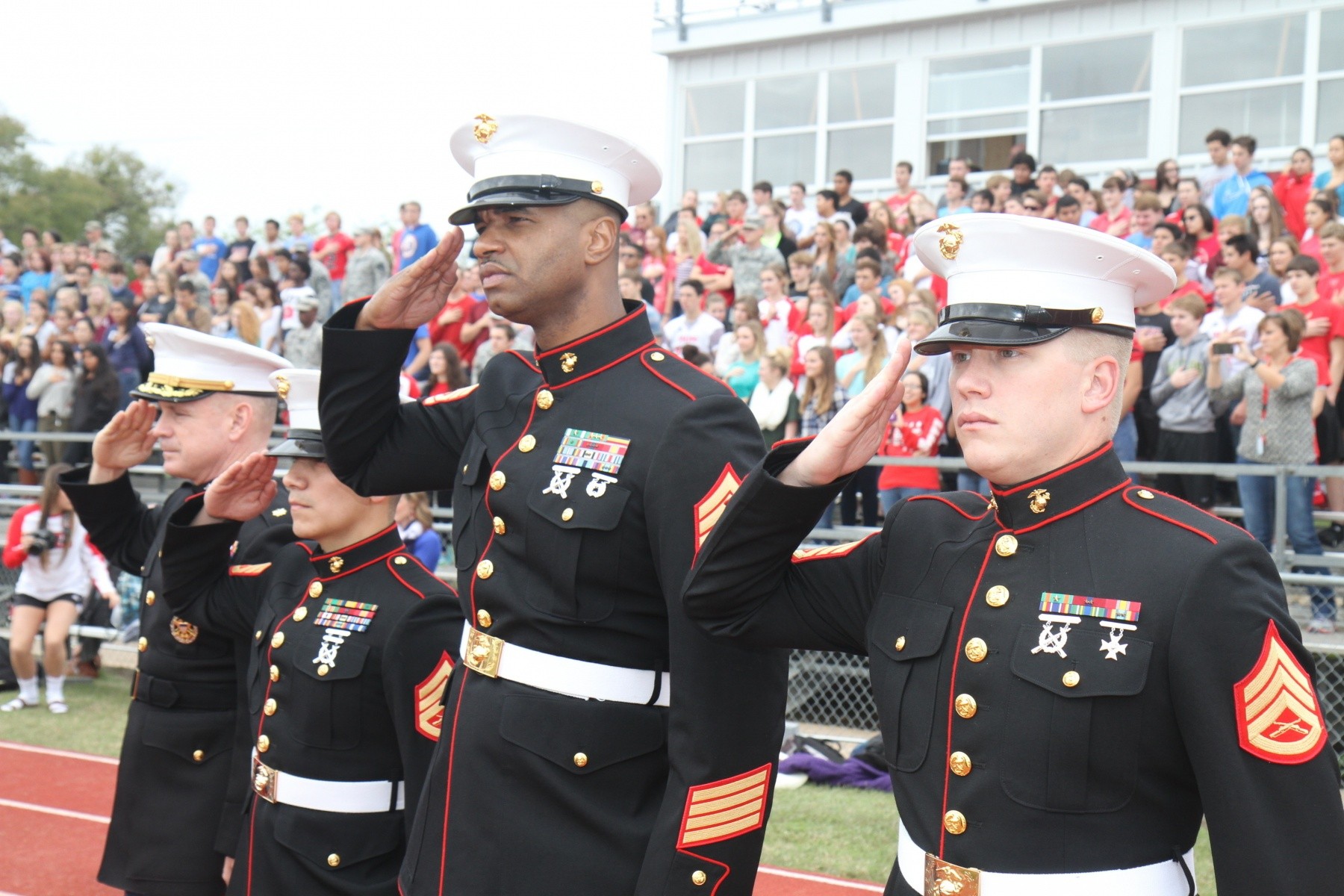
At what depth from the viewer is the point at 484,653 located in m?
2.77

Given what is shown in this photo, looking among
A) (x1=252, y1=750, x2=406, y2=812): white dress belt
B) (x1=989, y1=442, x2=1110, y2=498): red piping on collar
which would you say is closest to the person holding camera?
(x1=252, y1=750, x2=406, y2=812): white dress belt

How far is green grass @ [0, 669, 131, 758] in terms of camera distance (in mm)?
8562

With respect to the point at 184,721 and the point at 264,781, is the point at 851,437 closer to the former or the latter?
the point at 264,781

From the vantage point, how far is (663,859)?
8.01 ft

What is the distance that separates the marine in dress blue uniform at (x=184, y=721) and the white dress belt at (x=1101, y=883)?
8.41 feet

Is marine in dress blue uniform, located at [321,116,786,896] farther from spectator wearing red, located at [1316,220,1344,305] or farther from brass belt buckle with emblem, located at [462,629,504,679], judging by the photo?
spectator wearing red, located at [1316,220,1344,305]

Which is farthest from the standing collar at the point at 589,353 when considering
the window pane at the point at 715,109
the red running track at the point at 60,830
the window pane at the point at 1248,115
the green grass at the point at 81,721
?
the window pane at the point at 715,109

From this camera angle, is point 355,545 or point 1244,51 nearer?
point 355,545

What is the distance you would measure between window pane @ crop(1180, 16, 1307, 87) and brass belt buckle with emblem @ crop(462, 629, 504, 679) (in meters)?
14.5

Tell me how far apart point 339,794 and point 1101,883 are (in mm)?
2120

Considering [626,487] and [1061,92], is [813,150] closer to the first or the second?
[1061,92]

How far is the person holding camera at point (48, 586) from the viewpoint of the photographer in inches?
379

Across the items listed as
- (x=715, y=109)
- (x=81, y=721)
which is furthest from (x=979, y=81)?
(x=81, y=721)

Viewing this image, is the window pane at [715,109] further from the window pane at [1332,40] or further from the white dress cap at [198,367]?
the white dress cap at [198,367]
